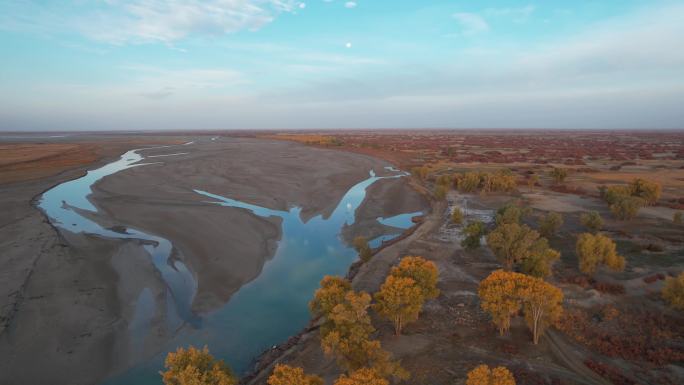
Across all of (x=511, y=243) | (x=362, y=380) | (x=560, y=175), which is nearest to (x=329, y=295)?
(x=362, y=380)

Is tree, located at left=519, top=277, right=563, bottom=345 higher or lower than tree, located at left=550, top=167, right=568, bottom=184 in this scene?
lower

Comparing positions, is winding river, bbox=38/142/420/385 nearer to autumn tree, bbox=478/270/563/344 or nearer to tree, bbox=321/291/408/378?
tree, bbox=321/291/408/378

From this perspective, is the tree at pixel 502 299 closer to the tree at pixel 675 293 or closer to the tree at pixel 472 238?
the tree at pixel 675 293

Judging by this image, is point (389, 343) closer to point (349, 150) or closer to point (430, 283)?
point (430, 283)

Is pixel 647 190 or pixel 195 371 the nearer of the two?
pixel 195 371

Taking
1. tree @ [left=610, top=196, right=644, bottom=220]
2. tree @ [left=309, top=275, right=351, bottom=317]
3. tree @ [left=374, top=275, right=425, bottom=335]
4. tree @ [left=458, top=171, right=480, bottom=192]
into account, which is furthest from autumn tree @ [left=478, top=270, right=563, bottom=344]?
tree @ [left=458, top=171, right=480, bottom=192]

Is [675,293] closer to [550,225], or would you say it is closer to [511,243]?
[511,243]

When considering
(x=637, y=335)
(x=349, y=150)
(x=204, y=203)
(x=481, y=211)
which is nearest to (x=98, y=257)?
(x=204, y=203)
